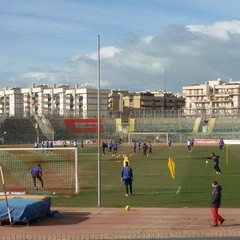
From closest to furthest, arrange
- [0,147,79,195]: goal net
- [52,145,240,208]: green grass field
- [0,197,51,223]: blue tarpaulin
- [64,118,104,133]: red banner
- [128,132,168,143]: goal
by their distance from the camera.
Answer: [0,197,51,223]: blue tarpaulin
[52,145,240,208]: green grass field
[0,147,79,195]: goal net
[128,132,168,143]: goal
[64,118,104,133]: red banner

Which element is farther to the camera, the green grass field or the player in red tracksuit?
the green grass field

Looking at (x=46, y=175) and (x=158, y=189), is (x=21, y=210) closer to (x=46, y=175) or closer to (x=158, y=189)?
(x=158, y=189)

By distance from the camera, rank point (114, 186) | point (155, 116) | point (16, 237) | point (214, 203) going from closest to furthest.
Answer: point (16, 237), point (214, 203), point (114, 186), point (155, 116)

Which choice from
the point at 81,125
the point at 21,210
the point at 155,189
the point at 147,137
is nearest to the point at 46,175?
the point at 155,189

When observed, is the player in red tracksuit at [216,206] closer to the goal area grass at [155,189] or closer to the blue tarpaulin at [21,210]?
the goal area grass at [155,189]

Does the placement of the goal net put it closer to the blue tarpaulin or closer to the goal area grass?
the goal area grass

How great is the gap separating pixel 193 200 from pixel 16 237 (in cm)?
1013

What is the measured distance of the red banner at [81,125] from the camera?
124144 millimetres

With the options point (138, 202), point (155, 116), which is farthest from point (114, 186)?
point (155, 116)

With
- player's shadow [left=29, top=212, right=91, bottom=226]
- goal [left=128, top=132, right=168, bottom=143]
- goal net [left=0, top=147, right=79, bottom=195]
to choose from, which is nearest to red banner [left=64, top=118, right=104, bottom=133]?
goal [left=128, top=132, right=168, bottom=143]

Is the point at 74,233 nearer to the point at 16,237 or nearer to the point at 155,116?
the point at 16,237

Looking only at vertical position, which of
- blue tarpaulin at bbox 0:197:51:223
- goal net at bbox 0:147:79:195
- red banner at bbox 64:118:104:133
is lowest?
goal net at bbox 0:147:79:195

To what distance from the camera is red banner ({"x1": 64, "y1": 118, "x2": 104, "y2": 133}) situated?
407 feet

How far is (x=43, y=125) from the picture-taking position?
405ft
